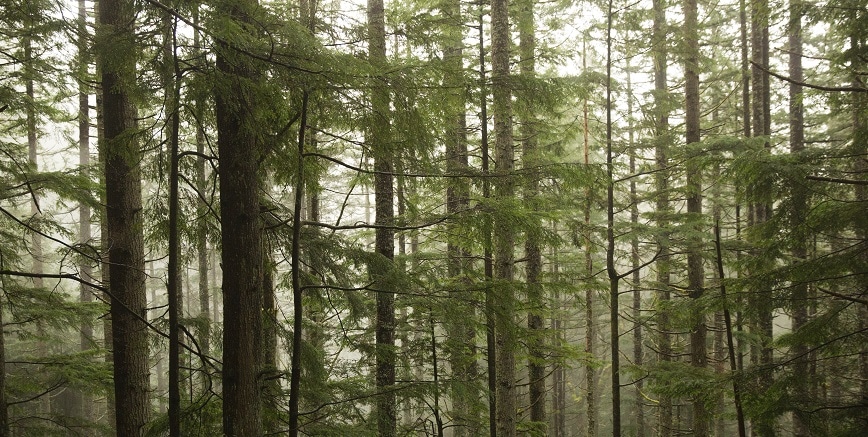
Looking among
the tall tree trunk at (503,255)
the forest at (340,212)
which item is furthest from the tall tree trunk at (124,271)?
the tall tree trunk at (503,255)

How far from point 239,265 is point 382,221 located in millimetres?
2791

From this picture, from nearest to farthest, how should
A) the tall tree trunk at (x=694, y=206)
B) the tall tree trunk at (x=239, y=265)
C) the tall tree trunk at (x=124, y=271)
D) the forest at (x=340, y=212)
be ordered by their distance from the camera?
the forest at (x=340, y=212) → the tall tree trunk at (x=239, y=265) → the tall tree trunk at (x=124, y=271) → the tall tree trunk at (x=694, y=206)

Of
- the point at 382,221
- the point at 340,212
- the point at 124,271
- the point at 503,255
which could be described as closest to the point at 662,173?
the point at 503,255

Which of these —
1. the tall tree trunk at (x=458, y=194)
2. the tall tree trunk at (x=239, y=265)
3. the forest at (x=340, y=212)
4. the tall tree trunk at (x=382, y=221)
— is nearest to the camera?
the forest at (x=340, y=212)

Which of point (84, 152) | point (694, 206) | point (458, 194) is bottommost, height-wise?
A: point (458, 194)

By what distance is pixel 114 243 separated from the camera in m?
6.42

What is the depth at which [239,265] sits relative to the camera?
468cm

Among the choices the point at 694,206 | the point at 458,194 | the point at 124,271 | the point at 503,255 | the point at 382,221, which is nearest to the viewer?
the point at 124,271

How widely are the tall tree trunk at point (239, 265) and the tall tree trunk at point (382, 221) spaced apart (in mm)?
1222

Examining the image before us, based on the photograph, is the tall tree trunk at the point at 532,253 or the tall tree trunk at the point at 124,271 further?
the tall tree trunk at the point at 532,253

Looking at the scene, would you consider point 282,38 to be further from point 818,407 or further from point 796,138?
point 796,138

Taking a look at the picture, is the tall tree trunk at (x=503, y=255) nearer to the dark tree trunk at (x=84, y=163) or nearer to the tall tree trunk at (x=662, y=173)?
the tall tree trunk at (x=662, y=173)

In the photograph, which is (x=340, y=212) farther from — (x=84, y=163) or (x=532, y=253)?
(x=84, y=163)

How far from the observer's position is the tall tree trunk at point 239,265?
15.1ft
